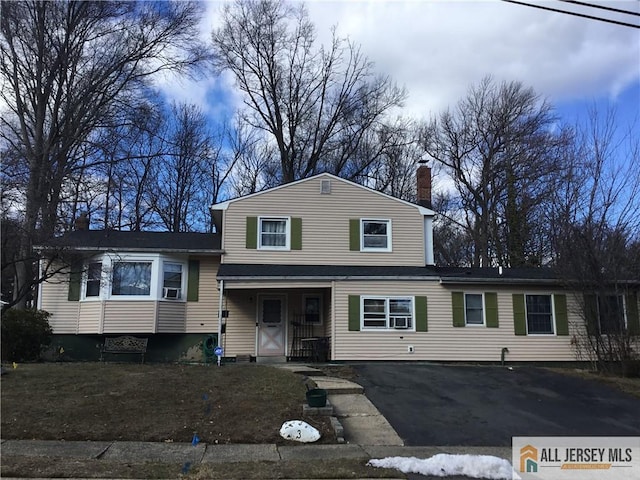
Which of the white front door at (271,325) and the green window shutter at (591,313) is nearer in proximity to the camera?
the green window shutter at (591,313)

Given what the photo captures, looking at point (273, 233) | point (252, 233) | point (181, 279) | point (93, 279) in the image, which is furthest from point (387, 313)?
point (93, 279)

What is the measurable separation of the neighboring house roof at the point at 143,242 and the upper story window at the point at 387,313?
541cm

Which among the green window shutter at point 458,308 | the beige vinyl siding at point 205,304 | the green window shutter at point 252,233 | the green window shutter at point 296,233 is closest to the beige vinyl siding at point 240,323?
the beige vinyl siding at point 205,304

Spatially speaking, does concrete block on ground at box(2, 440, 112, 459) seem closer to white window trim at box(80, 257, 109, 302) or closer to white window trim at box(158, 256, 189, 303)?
white window trim at box(158, 256, 189, 303)

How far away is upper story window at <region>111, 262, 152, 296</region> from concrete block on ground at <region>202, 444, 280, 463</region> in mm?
10435

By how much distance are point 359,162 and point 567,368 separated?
20975 millimetres

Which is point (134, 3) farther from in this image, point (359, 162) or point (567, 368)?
point (567, 368)

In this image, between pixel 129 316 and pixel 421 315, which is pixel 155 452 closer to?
pixel 129 316

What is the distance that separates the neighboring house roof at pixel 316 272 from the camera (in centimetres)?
1656

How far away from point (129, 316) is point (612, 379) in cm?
1436

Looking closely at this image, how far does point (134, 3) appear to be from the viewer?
25.5m

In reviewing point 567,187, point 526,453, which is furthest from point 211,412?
point 567,187

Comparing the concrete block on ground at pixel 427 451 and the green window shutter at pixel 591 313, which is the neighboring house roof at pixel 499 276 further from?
the concrete block on ground at pixel 427 451

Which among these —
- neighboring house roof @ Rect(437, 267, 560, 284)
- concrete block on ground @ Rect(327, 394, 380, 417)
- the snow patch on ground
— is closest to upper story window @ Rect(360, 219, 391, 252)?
neighboring house roof @ Rect(437, 267, 560, 284)
